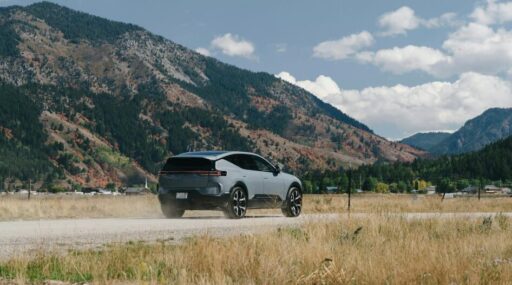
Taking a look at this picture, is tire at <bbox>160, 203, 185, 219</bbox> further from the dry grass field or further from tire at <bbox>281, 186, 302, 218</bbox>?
the dry grass field

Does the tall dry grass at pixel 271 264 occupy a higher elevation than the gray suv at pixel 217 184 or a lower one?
lower

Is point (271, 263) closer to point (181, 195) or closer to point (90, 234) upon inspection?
point (90, 234)

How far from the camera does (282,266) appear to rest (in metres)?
7.63

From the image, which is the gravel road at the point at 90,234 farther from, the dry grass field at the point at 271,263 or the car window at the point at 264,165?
the car window at the point at 264,165

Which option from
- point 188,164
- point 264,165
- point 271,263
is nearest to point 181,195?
point 188,164

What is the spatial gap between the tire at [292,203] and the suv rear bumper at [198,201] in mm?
2673

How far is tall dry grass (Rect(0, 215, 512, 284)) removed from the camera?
22.9 ft

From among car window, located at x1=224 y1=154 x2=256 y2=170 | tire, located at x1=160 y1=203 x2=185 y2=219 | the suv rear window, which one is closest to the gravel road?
the suv rear window

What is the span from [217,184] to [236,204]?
892 mm

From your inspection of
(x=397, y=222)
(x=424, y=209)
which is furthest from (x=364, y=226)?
(x=424, y=209)

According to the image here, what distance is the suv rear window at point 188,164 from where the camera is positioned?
17.8m

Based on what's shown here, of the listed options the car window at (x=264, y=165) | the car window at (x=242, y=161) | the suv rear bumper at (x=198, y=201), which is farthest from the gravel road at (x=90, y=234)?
the car window at (x=264, y=165)

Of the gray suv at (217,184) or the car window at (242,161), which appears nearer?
the gray suv at (217,184)

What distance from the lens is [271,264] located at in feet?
24.2
